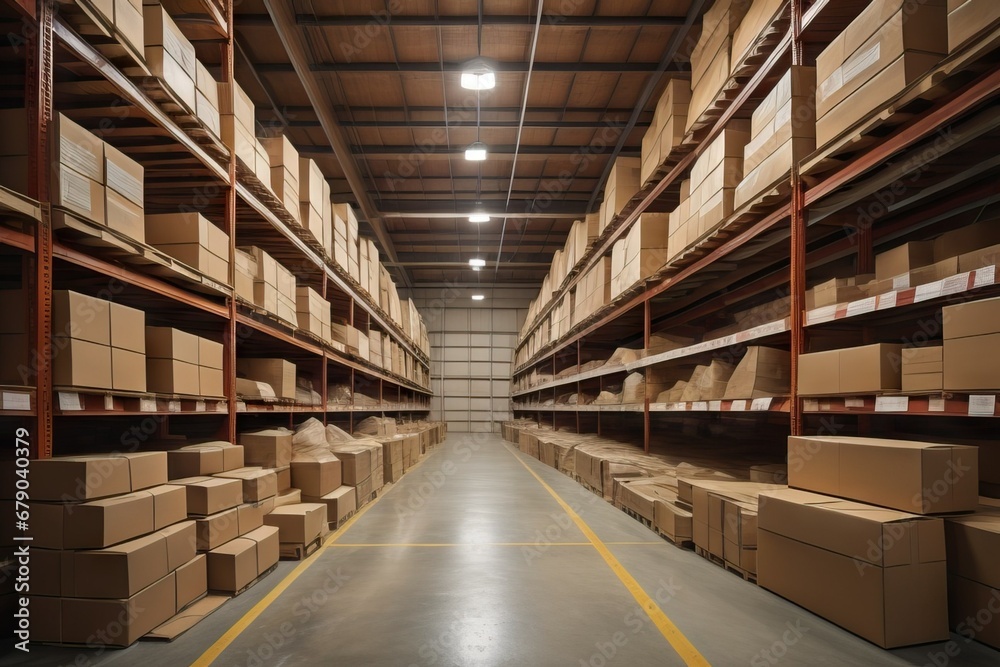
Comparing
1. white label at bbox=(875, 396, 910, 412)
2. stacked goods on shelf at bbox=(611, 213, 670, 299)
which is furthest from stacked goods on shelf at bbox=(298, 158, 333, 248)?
white label at bbox=(875, 396, 910, 412)

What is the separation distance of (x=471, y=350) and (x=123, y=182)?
22.6 meters

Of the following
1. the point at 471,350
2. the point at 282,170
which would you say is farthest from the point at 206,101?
the point at 471,350

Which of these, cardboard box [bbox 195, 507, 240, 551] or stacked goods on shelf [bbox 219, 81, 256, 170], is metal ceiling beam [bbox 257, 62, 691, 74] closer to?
stacked goods on shelf [bbox 219, 81, 256, 170]

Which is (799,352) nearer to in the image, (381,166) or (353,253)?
(353,253)

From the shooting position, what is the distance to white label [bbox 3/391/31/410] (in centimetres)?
279

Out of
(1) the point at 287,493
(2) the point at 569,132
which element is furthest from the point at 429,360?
(1) the point at 287,493

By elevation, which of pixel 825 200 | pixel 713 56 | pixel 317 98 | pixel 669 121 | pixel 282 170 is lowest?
pixel 825 200

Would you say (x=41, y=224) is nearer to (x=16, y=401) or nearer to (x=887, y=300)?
(x=16, y=401)

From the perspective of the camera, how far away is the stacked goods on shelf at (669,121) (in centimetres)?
682

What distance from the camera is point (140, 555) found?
3.10 m

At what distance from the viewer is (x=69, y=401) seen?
3178mm

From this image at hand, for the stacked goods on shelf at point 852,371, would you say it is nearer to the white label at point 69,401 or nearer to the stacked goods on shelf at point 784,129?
the stacked goods on shelf at point 784,129

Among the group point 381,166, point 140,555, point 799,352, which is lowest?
point 140,555

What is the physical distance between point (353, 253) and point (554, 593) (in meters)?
7.27
